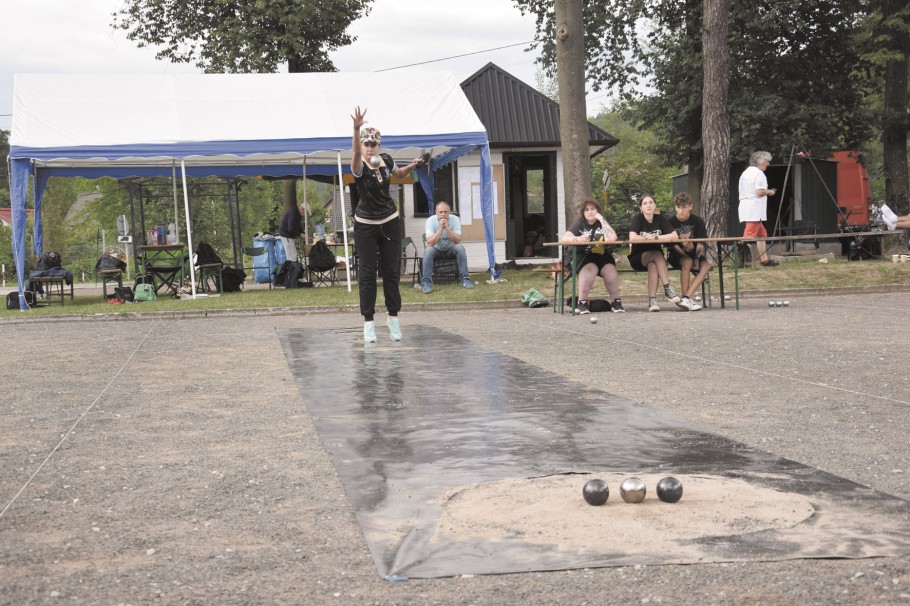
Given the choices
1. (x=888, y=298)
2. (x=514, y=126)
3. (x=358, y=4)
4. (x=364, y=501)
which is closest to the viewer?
(x=364, y=501)

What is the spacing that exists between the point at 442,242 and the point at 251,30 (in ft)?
42.6

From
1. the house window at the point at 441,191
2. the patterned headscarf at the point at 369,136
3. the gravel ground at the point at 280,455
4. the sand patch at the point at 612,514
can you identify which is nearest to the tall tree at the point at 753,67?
the house window at the point at 441,191

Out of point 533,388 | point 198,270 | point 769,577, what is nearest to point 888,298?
point 533,388

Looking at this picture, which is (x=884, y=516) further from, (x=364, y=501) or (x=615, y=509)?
(x=364, y=501)

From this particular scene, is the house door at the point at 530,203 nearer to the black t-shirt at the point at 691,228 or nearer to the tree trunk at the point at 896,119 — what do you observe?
the tree trunk at the point at 896,119

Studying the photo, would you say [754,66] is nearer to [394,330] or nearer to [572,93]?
[572,93]

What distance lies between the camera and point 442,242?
65.1 ft

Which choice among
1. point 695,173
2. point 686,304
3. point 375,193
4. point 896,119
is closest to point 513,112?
point 695,173

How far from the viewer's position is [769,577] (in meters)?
3.36

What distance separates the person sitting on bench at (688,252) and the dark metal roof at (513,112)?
13.4 meters

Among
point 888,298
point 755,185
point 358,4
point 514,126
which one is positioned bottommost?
point 888,298

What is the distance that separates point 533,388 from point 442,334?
180 inches

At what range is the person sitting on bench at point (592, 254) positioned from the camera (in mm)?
14562

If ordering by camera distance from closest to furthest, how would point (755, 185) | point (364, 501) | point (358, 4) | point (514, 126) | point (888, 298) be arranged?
point (364, 501)
point (888, 298)
point (755, 185)
point (514, 126)
point (358, 4)
